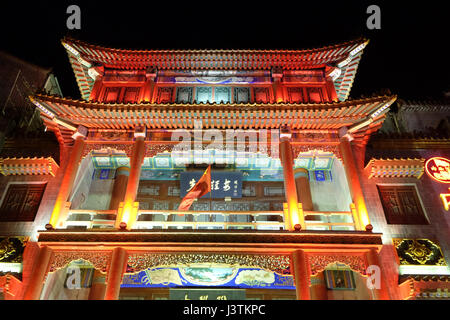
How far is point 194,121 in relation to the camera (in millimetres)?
12516

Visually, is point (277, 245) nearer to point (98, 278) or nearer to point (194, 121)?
point (194, 121)

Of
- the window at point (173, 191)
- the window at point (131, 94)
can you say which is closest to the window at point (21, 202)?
the window at point (131, 94)

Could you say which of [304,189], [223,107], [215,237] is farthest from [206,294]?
[223,107]

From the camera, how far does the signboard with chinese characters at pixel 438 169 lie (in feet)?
40.7

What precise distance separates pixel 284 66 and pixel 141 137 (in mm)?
6432

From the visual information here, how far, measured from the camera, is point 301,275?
9.59m

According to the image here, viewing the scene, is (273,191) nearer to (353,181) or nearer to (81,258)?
(353,181)

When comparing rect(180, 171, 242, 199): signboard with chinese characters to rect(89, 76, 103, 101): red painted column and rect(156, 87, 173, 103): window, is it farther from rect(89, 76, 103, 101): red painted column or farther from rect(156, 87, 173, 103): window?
rect(89, 76, 103, 101): red painted column

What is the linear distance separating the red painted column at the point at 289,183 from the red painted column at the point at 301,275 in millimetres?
856

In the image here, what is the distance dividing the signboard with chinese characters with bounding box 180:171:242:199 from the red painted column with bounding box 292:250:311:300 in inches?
173

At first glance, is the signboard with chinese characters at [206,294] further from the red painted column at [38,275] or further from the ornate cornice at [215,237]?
the red painted column at [38,275]

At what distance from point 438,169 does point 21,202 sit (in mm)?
13838
